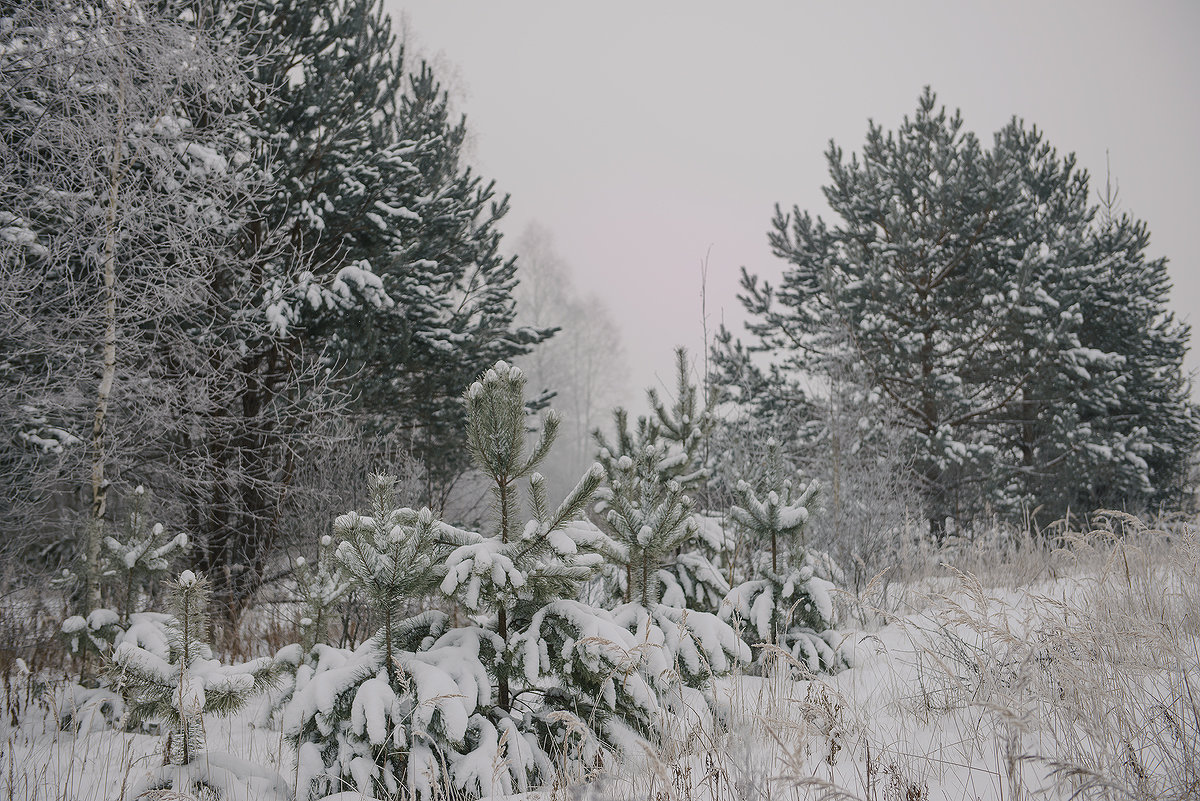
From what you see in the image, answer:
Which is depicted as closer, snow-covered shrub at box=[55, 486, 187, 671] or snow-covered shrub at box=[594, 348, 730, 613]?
snow-covered shrub at box=[594, 348, 730, 613]

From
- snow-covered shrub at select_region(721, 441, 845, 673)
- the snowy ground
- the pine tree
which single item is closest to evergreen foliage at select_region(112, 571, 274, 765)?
the snowy ground

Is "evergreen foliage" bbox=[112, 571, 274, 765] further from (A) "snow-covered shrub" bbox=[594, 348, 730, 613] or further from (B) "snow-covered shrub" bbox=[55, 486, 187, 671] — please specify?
(A) "snow-covered shrub" bbox=[594, 348, 730, 613]

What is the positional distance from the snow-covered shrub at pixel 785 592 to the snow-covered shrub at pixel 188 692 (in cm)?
255

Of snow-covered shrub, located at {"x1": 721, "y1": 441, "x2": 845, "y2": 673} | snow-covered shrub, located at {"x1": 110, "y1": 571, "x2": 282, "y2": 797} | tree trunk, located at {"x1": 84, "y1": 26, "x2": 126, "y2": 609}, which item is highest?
tree trunk, located at {"x1": 84, "y1": 26, "x2": 126, "y2": 609}

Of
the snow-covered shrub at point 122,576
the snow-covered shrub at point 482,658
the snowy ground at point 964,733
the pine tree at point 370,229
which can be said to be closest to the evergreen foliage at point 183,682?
the snowy ground at point 964,733

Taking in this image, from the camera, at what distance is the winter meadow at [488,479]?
2191mm

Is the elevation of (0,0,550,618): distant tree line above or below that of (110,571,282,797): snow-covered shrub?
above

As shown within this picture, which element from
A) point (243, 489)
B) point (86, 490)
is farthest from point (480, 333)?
point (86, 490)

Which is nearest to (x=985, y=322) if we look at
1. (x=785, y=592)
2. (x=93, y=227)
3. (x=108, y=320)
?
(x=785, y=592)

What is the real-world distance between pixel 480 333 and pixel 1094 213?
1339 centimetres

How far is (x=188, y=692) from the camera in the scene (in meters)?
2.34

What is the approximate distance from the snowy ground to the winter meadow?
32mm

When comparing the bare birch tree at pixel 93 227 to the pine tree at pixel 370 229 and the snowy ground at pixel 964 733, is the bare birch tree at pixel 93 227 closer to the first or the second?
the pine tree at pixel 370 229

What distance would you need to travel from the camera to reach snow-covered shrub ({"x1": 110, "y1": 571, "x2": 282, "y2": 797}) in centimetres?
217
